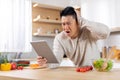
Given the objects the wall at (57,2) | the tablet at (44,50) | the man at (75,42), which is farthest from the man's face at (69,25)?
the wall at (57,2)

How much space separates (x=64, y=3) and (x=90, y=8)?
693 mm

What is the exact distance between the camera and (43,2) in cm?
401

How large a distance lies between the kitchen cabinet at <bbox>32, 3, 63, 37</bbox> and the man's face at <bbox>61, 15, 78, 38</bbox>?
1.86 m

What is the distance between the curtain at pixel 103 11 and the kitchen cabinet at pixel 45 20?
0.59m

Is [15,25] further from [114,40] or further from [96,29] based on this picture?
[96,29]

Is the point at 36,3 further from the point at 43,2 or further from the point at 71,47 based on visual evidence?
the point at 71,47

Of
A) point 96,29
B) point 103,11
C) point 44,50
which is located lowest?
point 44,50

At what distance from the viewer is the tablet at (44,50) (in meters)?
1.84

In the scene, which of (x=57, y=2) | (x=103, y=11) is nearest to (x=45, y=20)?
(x=57, y=2)

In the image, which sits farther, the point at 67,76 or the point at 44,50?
the point at 44,50

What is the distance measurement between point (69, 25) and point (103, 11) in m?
1.83

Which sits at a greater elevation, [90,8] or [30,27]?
[90,8]

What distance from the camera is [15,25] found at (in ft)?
11.7

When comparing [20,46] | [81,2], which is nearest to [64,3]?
[81,2]
